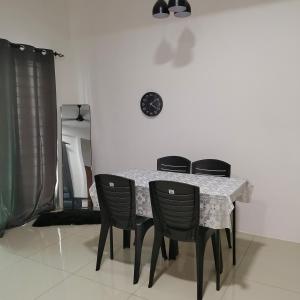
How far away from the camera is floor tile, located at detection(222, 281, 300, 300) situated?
2.34 meters

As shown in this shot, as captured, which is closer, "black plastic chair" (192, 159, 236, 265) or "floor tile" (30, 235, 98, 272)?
"floor tile" (30, 235, 98, 272)

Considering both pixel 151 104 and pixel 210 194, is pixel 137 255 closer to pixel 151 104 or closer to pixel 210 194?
pixel 210 194

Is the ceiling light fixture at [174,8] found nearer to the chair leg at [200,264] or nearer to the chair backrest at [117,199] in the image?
the chair backrest at [117,199]

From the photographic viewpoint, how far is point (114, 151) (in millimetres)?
4465

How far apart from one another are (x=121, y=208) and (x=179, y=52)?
2.19 metres

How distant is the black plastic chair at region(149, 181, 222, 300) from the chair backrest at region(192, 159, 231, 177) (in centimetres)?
90

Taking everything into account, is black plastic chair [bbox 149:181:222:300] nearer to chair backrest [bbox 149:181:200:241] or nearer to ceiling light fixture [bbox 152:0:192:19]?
chair backrest [bbox 149:181:200:241]

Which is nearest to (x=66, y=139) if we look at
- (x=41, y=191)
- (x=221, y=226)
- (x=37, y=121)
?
(x=37, y=121)

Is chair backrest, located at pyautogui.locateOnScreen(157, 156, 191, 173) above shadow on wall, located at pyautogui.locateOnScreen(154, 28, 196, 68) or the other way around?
the other way around

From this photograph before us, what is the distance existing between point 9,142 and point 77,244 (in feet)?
5.01

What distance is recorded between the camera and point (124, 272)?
2.74m

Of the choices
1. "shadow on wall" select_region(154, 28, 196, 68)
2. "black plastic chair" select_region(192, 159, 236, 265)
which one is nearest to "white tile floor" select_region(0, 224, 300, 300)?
"black plastic chair" select_region(192, 159, 236, 265)

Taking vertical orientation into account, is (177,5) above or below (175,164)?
above

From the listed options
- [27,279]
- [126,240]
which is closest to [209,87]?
[126,240]
